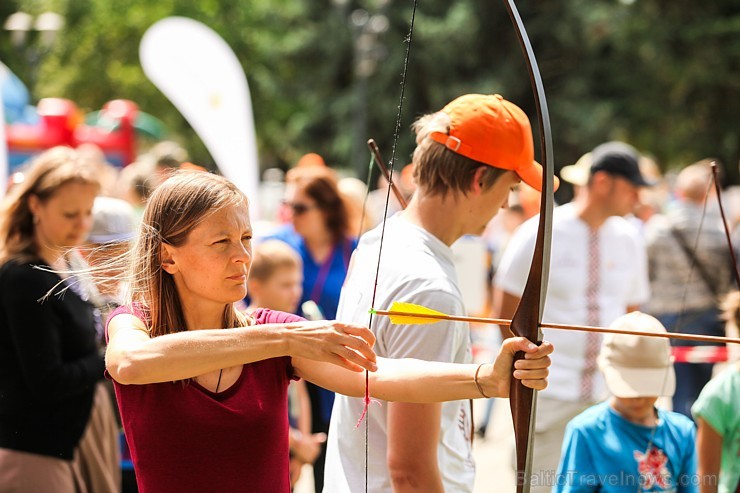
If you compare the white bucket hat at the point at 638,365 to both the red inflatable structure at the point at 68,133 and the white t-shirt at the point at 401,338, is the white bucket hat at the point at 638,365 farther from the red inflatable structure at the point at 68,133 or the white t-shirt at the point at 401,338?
the red inflatable structure at the point at 68,133

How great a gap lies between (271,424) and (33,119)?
16.0m

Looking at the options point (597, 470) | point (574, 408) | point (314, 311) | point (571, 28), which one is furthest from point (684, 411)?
point (571, 28)

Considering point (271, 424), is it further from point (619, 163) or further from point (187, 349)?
point (619, 163)

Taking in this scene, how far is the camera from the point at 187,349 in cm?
193

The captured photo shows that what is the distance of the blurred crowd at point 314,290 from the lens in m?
3.19

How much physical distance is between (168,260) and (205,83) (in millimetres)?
8677

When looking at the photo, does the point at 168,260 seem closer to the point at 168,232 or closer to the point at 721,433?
the point at 168,232

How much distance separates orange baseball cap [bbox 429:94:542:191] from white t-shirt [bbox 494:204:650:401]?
1.94 metres

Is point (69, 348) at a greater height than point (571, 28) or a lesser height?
lesser

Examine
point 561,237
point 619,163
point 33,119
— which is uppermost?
point 33,119

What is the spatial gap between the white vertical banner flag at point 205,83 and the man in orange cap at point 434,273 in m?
7.64

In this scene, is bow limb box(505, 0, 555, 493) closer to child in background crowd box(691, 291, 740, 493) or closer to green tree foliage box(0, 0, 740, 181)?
child in background crowd box(691, 291, 740, 493)

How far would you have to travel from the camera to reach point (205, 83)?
10.6m

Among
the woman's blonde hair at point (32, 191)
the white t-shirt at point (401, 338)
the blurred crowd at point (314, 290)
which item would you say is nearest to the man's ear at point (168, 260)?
the blurred crowd at point (314, 290)
